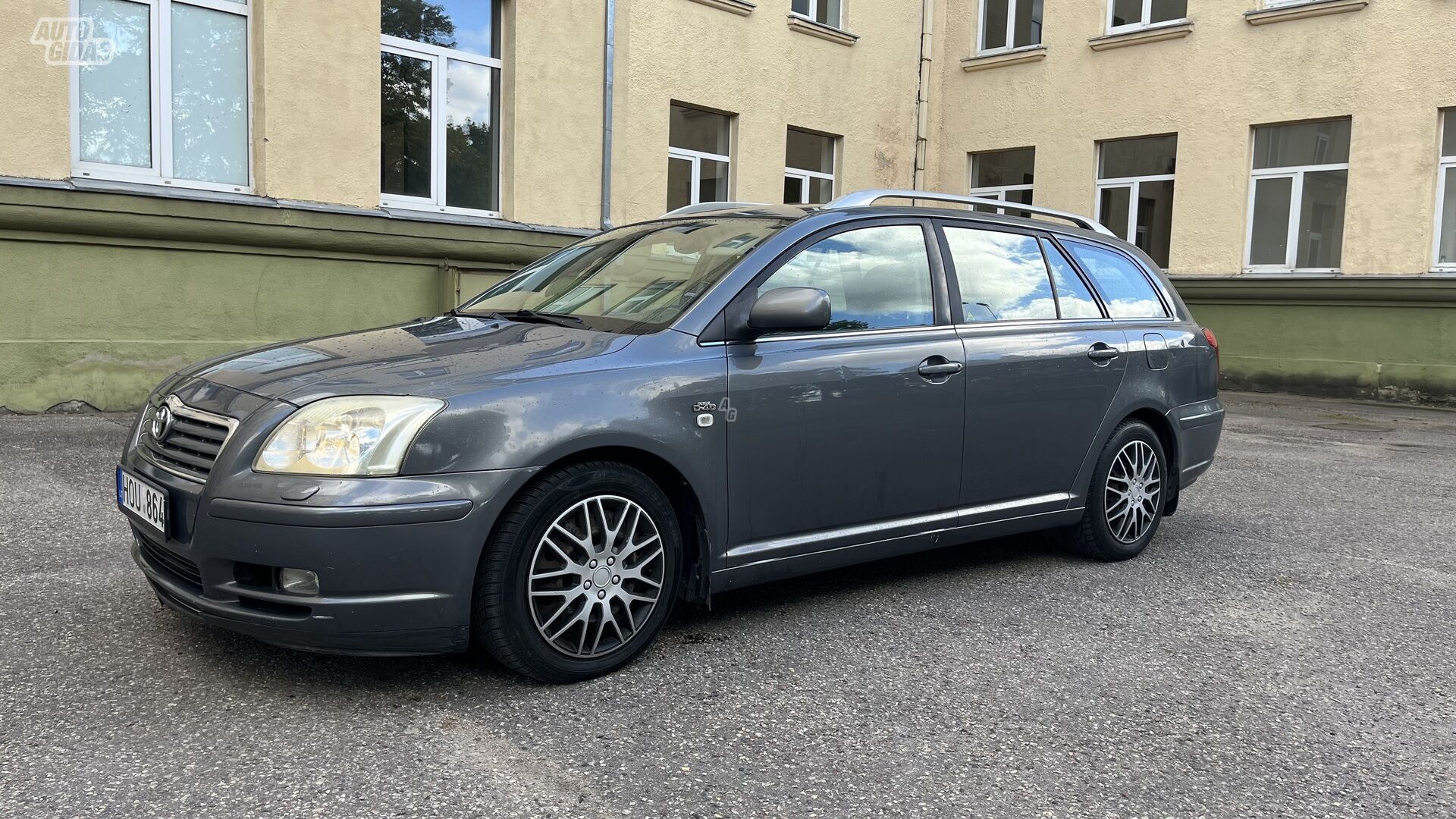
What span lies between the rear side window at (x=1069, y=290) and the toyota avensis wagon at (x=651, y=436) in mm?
13

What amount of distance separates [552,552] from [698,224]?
1703mm

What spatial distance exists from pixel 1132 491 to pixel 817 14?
11.8 metres

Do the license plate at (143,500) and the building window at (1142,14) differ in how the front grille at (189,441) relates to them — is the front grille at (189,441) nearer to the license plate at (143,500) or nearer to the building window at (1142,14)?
the license plate at (143,500)

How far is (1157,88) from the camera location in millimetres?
15664

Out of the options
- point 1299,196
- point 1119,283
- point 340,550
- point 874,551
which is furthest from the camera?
point 1299,196

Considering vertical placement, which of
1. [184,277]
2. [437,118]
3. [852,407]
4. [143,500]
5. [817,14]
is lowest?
[143,500]

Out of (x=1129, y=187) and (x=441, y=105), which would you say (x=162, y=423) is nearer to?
(x=441, y=105)

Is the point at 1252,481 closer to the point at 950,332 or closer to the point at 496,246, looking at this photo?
the point at 950,332

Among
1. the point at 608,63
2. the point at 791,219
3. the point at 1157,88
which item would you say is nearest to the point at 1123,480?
the point at 791,219

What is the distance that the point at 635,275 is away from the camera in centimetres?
432

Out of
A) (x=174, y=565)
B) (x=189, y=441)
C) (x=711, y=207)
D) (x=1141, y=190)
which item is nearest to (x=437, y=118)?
→ (x=711, y=207)

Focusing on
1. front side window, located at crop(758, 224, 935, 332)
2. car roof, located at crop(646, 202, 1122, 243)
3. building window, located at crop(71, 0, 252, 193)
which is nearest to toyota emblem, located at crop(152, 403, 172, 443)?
front side window, located at crop(758, 224, 935, 332)

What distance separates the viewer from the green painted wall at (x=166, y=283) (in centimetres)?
843

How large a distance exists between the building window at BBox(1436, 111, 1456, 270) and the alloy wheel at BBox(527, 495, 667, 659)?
1337 centimetres
